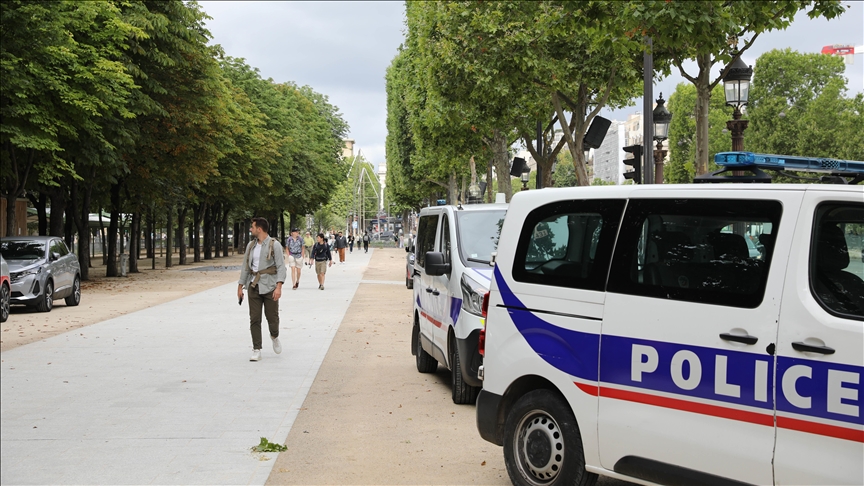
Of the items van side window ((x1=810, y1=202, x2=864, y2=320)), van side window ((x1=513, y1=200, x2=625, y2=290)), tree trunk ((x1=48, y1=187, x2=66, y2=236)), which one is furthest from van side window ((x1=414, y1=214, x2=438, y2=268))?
tree trunk ((x1=48, y1=187, x2=66, y2=236))

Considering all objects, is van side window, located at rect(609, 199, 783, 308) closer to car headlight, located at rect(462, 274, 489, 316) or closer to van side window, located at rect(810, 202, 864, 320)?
van side window, located at rect(810, 202, 864, 320)

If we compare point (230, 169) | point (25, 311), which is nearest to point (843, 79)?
point (230, 169)

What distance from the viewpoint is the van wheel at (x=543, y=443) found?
528 centimetres

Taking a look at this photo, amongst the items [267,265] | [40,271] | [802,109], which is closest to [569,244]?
[267,265]

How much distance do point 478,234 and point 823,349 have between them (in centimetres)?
606

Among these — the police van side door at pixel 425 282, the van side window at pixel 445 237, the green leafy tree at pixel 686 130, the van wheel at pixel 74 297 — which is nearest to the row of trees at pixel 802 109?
the green leafy tree at pixel 686 130

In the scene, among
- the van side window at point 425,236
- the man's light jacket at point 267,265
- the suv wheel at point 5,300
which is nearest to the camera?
the van side window at point 425,236

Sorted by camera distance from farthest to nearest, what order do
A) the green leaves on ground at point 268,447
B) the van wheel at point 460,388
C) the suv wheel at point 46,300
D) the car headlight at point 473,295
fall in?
the suv wheel at point 46,300 < the van wheel at point 460,388 < the car headlight at point 473,295 < the green leaves on ground at point 268,447

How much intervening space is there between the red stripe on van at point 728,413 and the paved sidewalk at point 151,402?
100 inches

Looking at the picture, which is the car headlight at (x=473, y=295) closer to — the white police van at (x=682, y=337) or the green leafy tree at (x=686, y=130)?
the white police van at (x=682, y=337)

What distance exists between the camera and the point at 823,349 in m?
4.07

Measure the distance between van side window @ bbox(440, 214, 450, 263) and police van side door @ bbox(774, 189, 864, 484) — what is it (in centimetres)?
567

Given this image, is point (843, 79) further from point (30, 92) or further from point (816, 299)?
point (816, 299)

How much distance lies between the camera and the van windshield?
9.57 m
